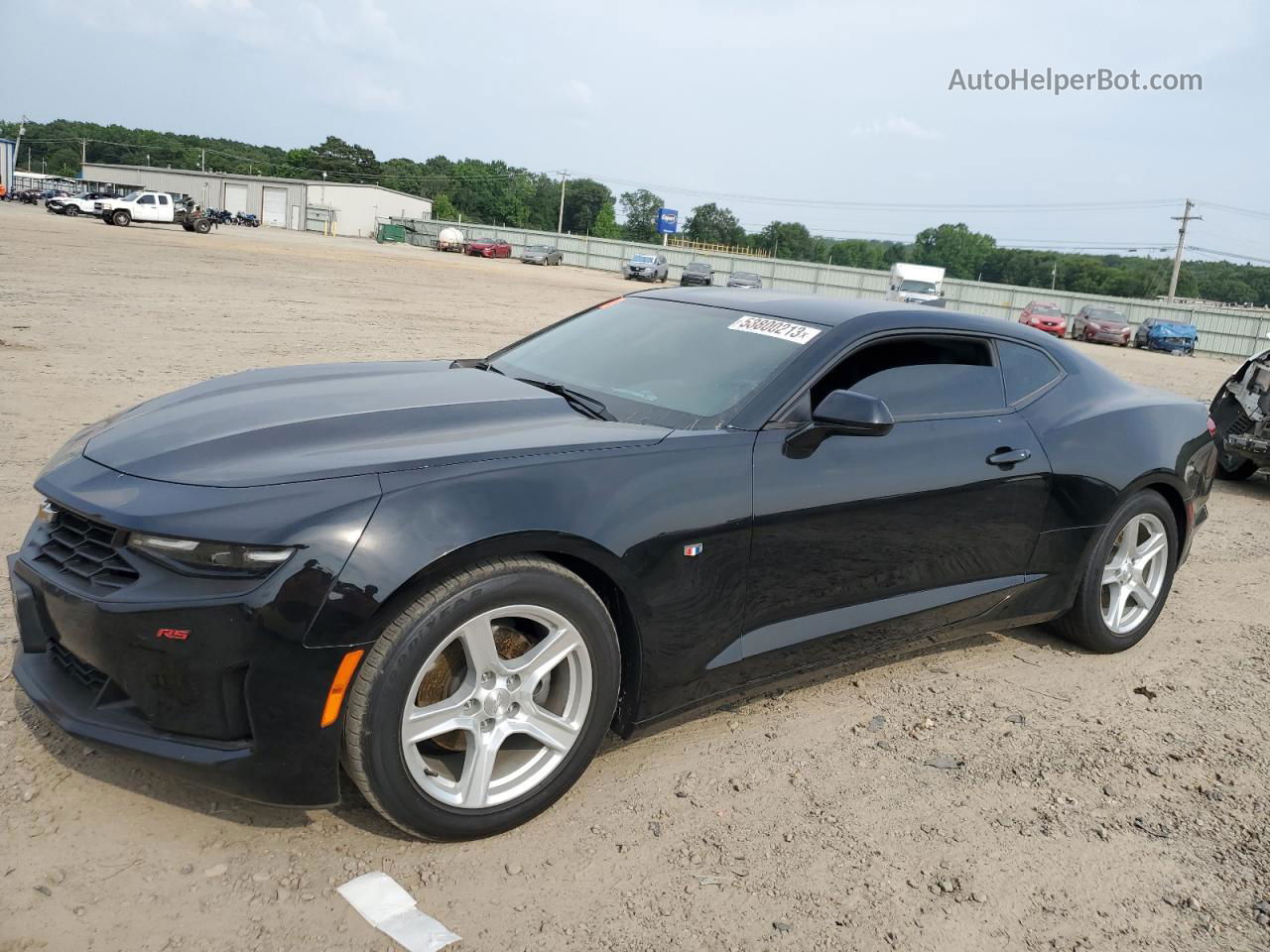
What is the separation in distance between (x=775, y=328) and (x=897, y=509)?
815 millimetres

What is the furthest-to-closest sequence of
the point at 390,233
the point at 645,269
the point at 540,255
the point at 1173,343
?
the point at 390,233
the point at 540,255
the point at 645,269
the point at 1173,343

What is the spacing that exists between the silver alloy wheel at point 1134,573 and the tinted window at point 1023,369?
825 millimetres

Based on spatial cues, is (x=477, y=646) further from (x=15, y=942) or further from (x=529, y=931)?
(x=15, y=942)

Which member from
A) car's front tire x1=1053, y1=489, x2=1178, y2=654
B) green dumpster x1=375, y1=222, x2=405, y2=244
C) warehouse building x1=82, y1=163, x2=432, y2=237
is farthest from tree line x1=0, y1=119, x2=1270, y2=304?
car's front tire x1=1053, y1=489, x2=1178, y2=654

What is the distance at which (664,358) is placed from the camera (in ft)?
12.3

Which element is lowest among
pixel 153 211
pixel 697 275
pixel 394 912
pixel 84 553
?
pixel 394 912

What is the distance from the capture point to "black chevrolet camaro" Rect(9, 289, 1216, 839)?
7.93 feet

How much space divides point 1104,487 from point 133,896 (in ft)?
12.7

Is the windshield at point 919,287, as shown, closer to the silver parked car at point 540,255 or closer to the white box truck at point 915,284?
the white box truck at point 915,284

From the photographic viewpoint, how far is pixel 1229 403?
28.9ft

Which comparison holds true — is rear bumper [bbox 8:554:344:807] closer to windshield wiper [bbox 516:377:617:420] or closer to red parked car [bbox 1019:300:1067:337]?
windshield wiper [bbox 516:377:617:420]

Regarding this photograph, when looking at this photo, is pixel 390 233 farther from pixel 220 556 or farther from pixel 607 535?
pixel 220 556

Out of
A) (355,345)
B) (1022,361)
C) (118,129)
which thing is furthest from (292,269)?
(118,129)

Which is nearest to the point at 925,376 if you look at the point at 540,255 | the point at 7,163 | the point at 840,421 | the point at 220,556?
the point at 840,421
